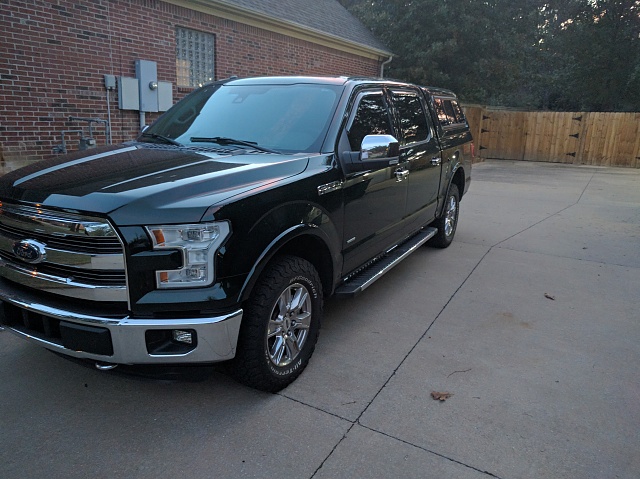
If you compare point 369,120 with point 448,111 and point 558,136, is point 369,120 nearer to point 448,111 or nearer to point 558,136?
point 448,111

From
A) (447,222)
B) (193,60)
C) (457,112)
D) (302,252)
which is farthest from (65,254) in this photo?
(193,60)

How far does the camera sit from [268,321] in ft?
9.45

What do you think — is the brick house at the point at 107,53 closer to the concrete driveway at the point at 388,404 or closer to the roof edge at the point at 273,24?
the roof edge at the point at 273,24

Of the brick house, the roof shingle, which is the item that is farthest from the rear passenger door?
the roof shingle

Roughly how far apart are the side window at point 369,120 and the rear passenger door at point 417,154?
27 centimetres

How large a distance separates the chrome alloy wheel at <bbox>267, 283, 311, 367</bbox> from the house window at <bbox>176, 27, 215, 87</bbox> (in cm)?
818

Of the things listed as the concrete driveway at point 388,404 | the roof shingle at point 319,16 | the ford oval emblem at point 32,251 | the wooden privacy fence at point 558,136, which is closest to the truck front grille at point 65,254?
the ford oval emblem at point 32,251

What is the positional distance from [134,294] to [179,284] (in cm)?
22

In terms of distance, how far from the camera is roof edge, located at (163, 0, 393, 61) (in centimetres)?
1002

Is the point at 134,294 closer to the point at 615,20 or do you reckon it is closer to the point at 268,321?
the point at 268,321

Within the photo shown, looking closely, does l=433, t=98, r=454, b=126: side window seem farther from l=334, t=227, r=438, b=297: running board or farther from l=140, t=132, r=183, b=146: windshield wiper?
l=140, t=132, r=183, b=146: windshield wiper

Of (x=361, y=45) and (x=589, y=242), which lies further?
(x=361, y=45)

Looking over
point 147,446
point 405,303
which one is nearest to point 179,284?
point 147,446

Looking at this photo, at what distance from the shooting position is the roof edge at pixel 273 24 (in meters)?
10.0
